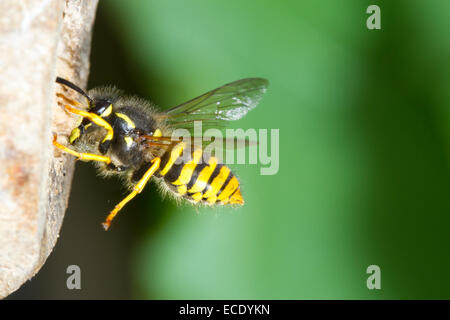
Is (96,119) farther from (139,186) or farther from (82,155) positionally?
(139,186)

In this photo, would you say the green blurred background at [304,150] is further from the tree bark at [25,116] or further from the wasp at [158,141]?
the tree bark at [25,116]

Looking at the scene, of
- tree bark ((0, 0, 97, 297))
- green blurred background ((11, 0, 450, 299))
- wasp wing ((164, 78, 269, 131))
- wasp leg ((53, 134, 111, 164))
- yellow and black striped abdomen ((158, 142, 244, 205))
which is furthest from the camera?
green blurred background ((11, 0, 450, 299))

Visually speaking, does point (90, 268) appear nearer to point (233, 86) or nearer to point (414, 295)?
point (233, 86)

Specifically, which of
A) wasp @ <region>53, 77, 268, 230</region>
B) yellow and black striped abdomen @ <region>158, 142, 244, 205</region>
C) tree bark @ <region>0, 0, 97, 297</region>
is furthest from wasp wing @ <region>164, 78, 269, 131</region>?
tree bark @ <region>0, 0, 97, 297</region>

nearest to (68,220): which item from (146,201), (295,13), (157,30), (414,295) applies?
(146,201)

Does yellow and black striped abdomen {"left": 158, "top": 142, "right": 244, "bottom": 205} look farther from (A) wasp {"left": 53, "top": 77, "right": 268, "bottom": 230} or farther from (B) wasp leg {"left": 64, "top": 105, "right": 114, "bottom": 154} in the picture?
(B) wasp leg {"left": 64, "top": 105, "right": 114, "bottom": 154}
